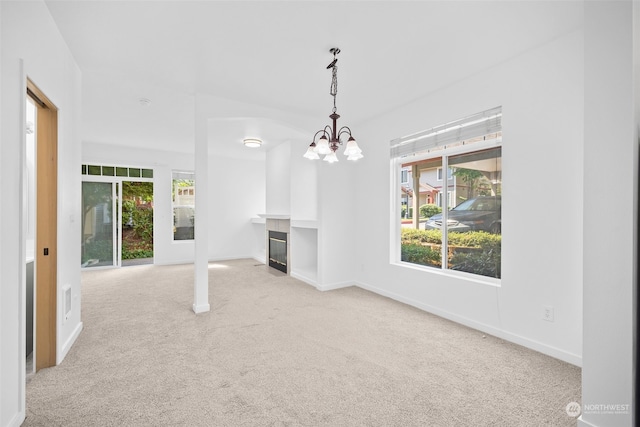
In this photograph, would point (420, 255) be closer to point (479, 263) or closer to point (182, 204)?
point (479, 263)

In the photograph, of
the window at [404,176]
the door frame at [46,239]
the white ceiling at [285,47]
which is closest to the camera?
the white ceiling at [285,47]

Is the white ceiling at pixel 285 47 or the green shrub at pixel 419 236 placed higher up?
the white ceiling at pixel 285 47

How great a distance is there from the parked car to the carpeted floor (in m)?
1.05

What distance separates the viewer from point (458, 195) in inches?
134

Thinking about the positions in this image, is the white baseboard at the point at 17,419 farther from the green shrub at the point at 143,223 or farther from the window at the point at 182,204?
the green shrub at the point at 143,223

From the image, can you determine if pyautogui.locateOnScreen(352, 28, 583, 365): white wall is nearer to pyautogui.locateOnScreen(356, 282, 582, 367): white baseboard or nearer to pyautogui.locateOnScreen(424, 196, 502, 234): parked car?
pyautogui.locateOnScreen(356, 282, 582, 367): white baseboard

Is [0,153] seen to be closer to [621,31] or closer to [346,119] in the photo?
[621,31]

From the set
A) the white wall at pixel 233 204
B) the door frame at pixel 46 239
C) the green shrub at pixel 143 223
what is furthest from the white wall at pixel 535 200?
the green shrub at pixel 143 223

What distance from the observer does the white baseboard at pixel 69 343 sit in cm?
235

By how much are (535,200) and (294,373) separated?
8.03 ft

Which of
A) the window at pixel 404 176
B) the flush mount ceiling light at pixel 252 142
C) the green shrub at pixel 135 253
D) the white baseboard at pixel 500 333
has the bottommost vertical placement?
the white baseboard at pixel 500 333

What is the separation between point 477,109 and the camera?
3031 mm

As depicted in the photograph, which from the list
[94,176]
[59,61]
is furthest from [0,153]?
[94,176]

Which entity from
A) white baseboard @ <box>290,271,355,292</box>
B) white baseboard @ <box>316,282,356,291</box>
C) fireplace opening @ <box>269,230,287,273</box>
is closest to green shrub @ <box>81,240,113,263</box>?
fireplace opening @ <box>269,230,287,273</box>
